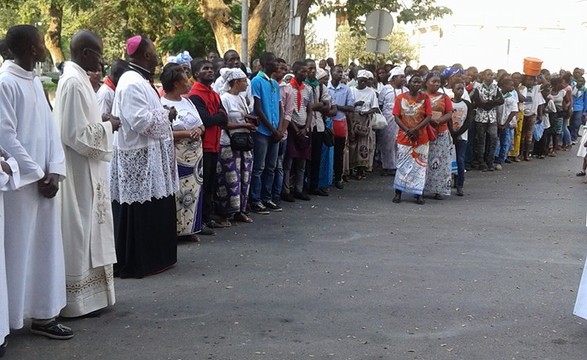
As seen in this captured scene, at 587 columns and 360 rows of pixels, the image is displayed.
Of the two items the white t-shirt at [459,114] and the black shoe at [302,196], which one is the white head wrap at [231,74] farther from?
the white t-shirt at [459,114]

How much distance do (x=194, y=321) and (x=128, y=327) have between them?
1.58 ft

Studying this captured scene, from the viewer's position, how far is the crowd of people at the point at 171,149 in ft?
17.1

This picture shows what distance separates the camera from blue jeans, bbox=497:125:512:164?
16281 mm

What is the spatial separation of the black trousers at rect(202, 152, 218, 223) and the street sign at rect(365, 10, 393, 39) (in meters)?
8.20

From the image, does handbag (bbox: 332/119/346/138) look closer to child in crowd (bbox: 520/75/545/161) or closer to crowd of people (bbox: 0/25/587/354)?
crowd of people (bbox: 0/25/587/354)

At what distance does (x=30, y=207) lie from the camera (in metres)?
5.18

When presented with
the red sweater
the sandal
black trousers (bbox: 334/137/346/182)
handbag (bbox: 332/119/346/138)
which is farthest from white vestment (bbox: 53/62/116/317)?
black trousers (bbox: 334/137/346/182)

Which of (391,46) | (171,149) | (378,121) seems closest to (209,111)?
(171,149)

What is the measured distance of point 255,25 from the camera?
1984 cm

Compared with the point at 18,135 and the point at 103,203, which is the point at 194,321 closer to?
the point at 103,203

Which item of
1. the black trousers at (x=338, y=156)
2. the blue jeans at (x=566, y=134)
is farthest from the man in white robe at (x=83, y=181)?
the blue jeans at (x=566, y=134)

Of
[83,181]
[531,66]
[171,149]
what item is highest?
[531,66]

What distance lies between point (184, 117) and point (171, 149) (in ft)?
2.77

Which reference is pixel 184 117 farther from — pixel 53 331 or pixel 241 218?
pixel 53 331
